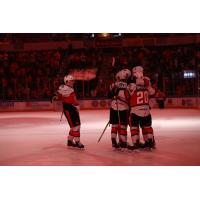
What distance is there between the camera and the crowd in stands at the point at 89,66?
59.8 ft

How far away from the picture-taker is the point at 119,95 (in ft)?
26.6

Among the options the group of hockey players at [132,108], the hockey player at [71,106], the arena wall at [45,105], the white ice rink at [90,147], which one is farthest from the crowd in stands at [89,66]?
the group of hockey players at [132,108]

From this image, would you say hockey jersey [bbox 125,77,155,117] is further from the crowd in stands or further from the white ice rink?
the crowd in stands

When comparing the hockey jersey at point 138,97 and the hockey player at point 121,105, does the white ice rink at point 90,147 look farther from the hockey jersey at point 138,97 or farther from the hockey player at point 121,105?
the hockey jersey at point 138,97

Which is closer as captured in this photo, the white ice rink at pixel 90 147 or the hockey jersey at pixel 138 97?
the white ice rink at pixel 90 147

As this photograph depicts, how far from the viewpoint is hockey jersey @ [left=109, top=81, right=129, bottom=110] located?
26.6 feet

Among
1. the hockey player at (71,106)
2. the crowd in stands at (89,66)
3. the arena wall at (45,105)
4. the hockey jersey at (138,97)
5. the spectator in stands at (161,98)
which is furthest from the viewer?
the arena wall at (45,105)

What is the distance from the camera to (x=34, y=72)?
65.0 ft

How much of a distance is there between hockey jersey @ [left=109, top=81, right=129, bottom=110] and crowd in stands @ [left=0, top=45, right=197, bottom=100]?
9.99 metres

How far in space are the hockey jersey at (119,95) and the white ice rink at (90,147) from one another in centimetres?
81

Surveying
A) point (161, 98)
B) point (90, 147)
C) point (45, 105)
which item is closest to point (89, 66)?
point (45, 105)
